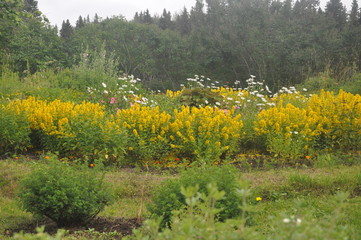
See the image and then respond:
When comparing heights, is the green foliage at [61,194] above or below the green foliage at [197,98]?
below

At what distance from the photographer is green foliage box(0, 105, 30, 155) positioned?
6539 millimetres

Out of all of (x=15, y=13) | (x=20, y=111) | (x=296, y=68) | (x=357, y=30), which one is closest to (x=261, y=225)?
(x=20, y=111)

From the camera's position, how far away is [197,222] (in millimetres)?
1696

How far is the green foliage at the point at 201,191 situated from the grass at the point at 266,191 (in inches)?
15.9

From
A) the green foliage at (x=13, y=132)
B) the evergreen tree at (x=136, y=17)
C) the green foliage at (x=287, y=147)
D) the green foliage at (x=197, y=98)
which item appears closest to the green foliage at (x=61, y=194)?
the green foliage at (x=13, y=132)

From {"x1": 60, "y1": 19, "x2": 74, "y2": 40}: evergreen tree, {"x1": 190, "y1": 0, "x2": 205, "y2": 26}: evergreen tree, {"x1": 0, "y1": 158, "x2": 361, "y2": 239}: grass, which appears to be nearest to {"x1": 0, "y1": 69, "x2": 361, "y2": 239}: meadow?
{"x1": 0, "y1": 158, "x2": 361, "y2": 239}: grass

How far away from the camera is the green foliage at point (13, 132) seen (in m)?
6.54

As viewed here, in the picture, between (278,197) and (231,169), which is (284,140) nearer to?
(278,197)

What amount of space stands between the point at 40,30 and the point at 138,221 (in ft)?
85.2

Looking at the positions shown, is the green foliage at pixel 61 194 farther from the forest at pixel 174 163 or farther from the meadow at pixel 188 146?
the meadow at pixel 188 146

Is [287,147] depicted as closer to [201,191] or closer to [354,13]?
[201,191]

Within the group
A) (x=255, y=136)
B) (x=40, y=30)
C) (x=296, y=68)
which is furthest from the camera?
(x=40, y=30)

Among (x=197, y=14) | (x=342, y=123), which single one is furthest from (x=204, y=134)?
(x=197, y=14)

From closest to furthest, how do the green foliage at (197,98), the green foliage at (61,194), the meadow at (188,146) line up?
the green foliage at (61,194)
the meadow at (188,146)
the green foliage at (197,98)
